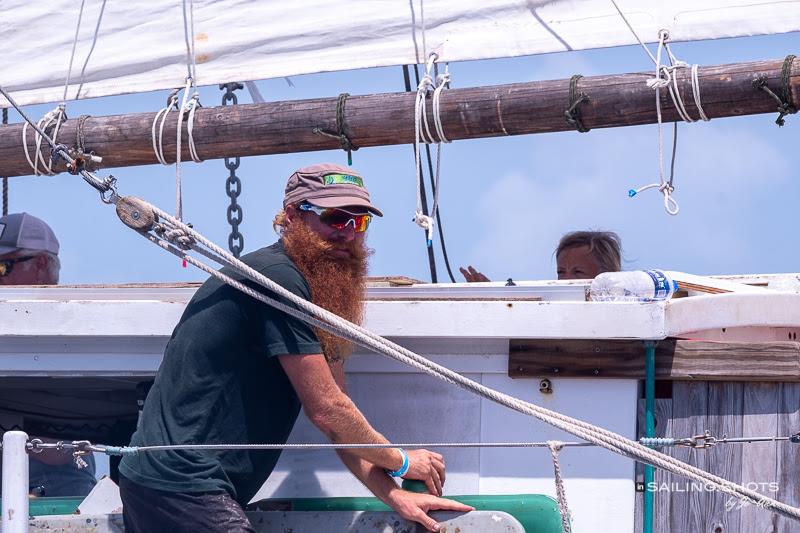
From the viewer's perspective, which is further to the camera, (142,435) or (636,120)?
(636,120)

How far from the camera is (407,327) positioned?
444cm

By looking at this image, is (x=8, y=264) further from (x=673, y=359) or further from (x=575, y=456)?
(x=673, y=359)

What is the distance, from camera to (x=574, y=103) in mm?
5480

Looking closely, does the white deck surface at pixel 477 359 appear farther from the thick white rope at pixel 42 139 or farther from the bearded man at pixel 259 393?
the thick white rope at pixel 42 139

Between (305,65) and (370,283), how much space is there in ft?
4.48

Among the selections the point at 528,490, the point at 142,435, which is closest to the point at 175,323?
the point at 142,435

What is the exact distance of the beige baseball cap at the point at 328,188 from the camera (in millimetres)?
4176

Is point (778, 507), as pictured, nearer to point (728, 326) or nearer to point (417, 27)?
point (728, 326)

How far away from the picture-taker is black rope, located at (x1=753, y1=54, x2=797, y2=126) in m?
5.19

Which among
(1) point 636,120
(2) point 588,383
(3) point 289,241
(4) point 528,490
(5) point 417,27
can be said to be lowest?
(4) point 528,490

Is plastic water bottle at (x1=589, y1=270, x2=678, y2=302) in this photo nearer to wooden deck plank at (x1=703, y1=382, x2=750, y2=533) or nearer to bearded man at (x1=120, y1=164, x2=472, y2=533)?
wooden deck plank at (x1=703, y1=382, x2=750, y2=533)

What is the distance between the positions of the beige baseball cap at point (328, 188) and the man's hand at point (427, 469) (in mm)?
781

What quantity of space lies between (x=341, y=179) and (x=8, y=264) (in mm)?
3083

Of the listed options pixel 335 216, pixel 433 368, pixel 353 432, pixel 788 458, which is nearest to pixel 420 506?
pixel 353 432
